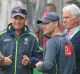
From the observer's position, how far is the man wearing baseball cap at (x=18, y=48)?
6.52m

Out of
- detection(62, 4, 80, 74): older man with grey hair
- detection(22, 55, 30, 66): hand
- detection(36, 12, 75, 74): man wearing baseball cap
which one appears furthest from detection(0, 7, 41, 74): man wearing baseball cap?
detection(36, 12, 75, 74): man wearing baseball cap

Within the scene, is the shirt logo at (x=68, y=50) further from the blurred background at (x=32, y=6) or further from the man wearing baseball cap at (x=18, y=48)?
the blurred background at (x=32, y=6)

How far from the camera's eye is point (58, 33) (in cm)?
599

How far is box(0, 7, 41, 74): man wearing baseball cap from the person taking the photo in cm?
652

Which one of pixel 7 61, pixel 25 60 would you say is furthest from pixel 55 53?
pixel 7 61

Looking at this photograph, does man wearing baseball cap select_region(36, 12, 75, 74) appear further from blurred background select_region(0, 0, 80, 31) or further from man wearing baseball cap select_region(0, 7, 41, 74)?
blurred background select_region(0, 0, 80, 31)

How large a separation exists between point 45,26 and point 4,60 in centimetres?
76

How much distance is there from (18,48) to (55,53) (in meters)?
0.86

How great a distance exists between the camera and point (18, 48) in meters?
6.56

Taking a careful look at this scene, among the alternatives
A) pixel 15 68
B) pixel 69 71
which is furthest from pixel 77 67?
pixel 15 68

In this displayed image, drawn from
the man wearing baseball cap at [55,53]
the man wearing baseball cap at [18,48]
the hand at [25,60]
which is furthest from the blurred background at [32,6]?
the man wearing baseball cap at [55,53]

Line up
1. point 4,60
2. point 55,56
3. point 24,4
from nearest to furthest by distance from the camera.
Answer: point 55,56 → point 4,60 → point 24,4

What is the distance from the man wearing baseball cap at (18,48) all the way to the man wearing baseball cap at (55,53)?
630 millimetres

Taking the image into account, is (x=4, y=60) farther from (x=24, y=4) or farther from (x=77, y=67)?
(x=24, y=4)
